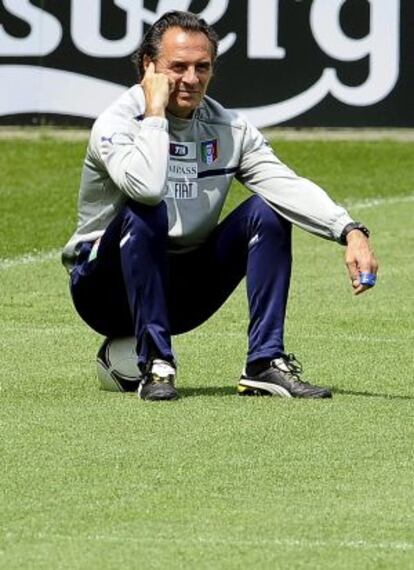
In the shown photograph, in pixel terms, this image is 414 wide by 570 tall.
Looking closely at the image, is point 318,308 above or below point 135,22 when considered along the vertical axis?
above

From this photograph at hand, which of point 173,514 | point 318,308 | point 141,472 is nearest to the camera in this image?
point 173,514

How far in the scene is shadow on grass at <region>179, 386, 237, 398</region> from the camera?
8.00 m

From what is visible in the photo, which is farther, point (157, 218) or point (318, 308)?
point (318, 308)

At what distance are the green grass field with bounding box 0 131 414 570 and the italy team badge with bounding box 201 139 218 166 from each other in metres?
0.93

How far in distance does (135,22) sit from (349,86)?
2202 millimetres

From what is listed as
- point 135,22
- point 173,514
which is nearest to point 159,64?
point 173,514

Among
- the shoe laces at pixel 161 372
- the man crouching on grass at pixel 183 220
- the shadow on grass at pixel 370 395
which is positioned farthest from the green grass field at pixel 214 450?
the man crouching on grass at pixel 183 220

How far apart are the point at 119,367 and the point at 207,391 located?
37cm

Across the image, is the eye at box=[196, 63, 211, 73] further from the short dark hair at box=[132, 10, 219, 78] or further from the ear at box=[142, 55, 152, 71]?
the ear at box=[142, 55, 152, 71]

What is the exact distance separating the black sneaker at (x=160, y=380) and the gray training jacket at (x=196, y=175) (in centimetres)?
53

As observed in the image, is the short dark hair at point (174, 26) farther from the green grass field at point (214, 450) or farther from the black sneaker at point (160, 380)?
the green grass field at point (214, 450)

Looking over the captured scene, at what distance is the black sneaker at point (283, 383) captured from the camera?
309 inches

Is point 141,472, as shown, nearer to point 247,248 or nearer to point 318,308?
point 247,248

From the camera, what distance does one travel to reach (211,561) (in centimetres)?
527
